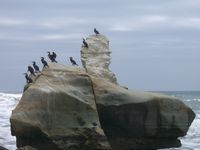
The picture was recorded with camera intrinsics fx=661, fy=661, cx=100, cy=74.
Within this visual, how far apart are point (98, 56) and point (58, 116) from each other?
10.1 meters

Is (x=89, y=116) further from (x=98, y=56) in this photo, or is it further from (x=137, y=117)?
(x=98, y=56)

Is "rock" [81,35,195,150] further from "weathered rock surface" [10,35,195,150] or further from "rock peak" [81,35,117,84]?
"rock peak" [81,35,117,84]

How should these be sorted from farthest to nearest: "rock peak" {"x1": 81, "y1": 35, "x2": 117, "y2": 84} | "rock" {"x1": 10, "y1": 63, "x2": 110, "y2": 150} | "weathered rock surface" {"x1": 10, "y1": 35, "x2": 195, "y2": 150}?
1. "rock peak" {"x1": 81, "y1": 35, "x2": 117, "y2": 84}
2. "weathered rock surface" {"x1": 10, "y1": 35, "x2": 195, "y2": 150}
3. "rock" {"x1": 10, "y1": 63, "x2": 110, "y2": 150}

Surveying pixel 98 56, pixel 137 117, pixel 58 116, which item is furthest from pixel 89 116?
pixel 98 56

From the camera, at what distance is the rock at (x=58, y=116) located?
23.9 m

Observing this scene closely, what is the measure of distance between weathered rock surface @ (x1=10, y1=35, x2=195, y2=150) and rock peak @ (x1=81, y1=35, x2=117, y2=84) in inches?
222

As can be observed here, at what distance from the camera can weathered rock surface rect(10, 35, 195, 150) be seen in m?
24.1

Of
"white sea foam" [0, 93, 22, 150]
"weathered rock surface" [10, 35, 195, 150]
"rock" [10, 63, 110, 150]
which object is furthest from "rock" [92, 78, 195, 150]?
"white sea foam" [0, 93, 22, 150]

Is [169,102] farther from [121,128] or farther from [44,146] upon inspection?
[44,146]

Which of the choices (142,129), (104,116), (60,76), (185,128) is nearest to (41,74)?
(60,76)

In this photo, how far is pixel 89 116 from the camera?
25000 mm

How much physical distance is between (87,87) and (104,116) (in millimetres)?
1499

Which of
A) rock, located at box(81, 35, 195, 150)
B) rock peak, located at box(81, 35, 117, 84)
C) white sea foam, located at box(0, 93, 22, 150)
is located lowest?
white sea foam, located at box(0, 93, 22, 150)

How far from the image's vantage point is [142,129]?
26.5m
